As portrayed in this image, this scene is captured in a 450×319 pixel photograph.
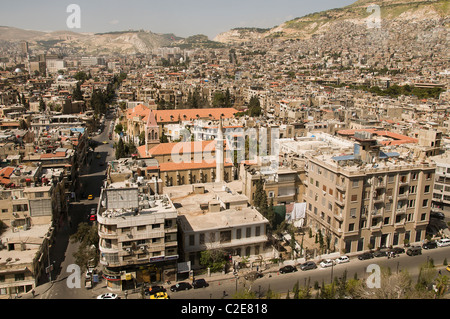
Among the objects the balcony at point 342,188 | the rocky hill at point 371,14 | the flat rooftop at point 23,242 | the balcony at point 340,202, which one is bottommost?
the flat rooftop at point 23,242

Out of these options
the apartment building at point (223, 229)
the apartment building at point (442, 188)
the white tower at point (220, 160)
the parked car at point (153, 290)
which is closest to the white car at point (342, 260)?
the apartment building at point (223, 229)

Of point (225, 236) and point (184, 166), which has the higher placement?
point (184, 166)

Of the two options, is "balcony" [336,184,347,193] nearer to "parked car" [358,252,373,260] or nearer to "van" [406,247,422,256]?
"parked car" [358,252,373,260]

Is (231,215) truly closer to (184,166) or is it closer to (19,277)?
(19,277)

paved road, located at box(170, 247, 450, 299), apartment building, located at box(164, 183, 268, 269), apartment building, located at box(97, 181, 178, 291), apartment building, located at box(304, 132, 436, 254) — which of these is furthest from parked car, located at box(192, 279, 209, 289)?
apartment building, located at box(304, 132, 436, 254)

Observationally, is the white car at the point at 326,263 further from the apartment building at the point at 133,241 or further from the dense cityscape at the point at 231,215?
the apartment building at the point at 133,241

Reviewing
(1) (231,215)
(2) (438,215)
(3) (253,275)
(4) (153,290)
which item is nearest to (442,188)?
(2) (438,215)
